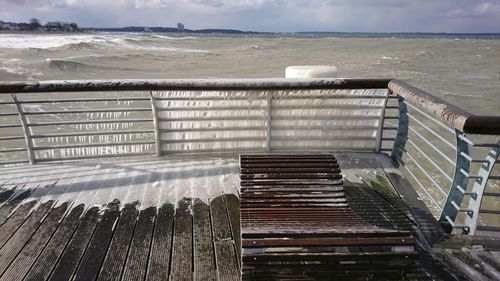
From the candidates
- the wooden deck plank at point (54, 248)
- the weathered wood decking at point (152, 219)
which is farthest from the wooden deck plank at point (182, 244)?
the wooden deck plank at point (54, 248)

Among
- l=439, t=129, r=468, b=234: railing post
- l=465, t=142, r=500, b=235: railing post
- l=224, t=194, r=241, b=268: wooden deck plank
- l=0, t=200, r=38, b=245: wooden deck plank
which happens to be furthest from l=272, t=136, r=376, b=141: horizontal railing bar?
l=0, t=200, r=38, b=245: wooden deck plank

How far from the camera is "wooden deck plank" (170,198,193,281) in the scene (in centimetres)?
270

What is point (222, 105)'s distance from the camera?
461cm

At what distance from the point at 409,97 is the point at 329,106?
42.7 inches

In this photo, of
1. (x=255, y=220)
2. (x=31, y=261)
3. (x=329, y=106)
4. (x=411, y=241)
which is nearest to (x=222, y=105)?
(x=329, y=106)

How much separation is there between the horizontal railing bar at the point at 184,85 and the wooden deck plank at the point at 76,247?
1.29 meters

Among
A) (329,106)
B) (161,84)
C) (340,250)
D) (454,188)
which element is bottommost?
(340,250)

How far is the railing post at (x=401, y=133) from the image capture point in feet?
14.5

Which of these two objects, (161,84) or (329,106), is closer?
(161,84)

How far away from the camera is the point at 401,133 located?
14.9 feet

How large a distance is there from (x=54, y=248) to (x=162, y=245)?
2.66 ft

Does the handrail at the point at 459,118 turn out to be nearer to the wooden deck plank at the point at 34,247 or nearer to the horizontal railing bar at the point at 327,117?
the horizontal railing bar at the point at 327,117

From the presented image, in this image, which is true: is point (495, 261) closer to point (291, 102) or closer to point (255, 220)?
point (255, 220)

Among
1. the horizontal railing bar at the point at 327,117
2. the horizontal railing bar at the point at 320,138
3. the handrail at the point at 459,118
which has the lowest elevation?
the horizontal railing bar at the point at 320,138
